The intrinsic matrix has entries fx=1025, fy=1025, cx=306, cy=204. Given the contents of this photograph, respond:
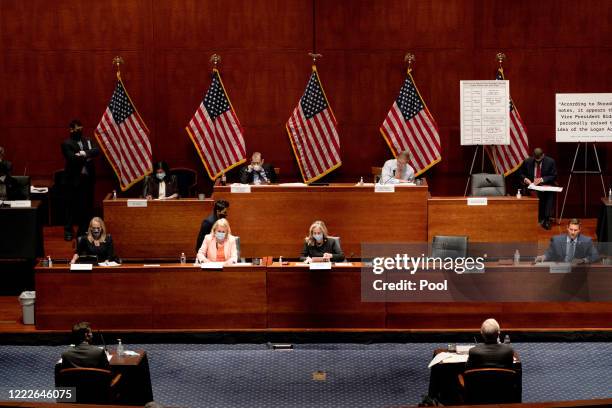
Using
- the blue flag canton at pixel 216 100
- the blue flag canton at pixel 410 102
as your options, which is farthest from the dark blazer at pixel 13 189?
the blue flag canton at pixel 410 102

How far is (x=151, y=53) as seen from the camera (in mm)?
13469

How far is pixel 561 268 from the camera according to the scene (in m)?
9.80

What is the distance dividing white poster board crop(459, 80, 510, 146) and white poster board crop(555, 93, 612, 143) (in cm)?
68

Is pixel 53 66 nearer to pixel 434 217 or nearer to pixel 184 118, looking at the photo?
pixel 184 118

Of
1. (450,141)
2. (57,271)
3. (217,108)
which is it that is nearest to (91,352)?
(57,271)

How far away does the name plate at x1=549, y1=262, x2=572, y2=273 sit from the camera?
9.78 meters

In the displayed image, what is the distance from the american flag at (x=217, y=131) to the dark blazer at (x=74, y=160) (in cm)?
151

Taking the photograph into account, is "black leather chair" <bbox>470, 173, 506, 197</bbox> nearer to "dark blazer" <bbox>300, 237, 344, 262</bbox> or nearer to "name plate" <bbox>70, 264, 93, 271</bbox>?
"dark blazer" <bbox>300, 237, 344, 262</bbox>

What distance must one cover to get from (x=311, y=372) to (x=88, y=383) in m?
2.36

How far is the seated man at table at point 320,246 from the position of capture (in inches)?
401

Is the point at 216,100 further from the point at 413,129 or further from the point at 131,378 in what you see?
the point at 131,378

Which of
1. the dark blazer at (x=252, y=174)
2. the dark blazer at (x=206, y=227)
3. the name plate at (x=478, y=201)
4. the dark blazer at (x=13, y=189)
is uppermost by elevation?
the dark blazer at (x=252, y=174)

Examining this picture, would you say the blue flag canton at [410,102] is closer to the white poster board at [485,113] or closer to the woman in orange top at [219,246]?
the white poster board at [485,113]

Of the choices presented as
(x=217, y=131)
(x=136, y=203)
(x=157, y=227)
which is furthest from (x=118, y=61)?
(x=157, y=227)
